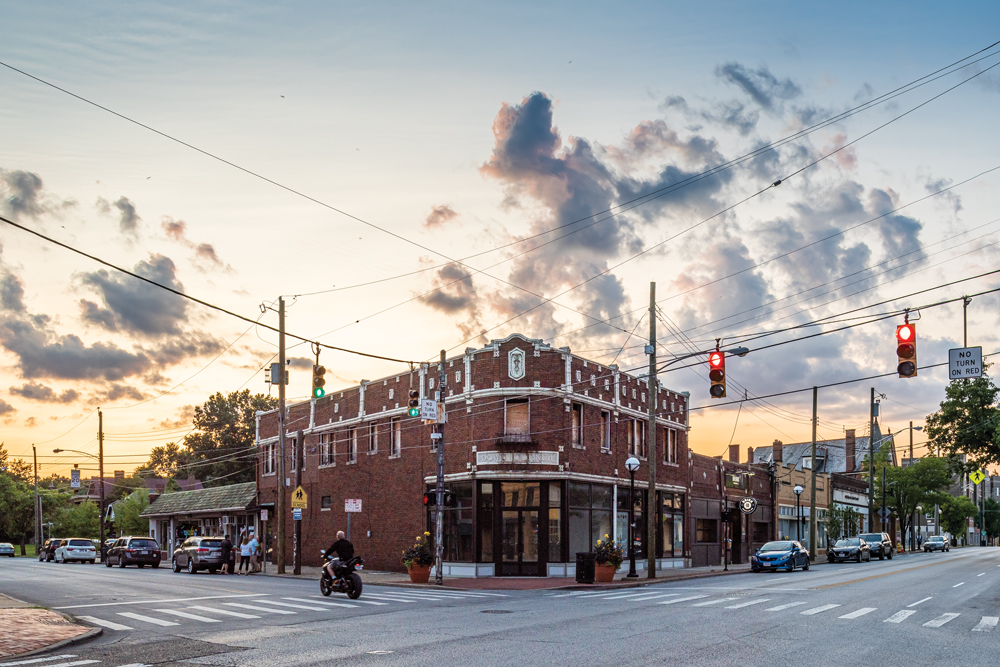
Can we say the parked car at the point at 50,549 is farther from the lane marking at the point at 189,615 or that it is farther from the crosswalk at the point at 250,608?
the lane marking at the point at 189,615

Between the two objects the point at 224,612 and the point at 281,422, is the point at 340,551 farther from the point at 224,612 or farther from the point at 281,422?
the point at 281,422

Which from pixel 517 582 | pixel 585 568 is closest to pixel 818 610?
pixel 585 568

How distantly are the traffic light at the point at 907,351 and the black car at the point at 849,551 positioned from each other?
3668 centimetres

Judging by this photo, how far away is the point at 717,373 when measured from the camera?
2302cm

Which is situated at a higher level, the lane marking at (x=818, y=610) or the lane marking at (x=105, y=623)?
the lane marking at (x=105, y=623)

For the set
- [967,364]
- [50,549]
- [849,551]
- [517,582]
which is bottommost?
[50,549]

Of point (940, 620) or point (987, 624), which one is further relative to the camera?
point (940, 620)

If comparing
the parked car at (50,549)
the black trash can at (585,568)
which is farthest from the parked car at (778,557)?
the parked car at (50,549)

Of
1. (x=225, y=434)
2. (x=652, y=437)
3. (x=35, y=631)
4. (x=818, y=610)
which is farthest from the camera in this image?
(x=225, y=434)

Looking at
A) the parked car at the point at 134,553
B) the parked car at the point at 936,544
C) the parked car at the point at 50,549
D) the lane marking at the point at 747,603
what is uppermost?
the lane marking at the point at 747,603

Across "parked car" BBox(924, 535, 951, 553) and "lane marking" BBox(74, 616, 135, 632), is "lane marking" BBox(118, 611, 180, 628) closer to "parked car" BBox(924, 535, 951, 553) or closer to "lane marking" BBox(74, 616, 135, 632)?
"lane marking" BBox(74, 616, 135, 632)

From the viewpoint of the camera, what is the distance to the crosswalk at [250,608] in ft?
57.4

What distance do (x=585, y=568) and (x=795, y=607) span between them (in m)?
11.5

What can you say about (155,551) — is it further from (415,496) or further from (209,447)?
(209,447)
